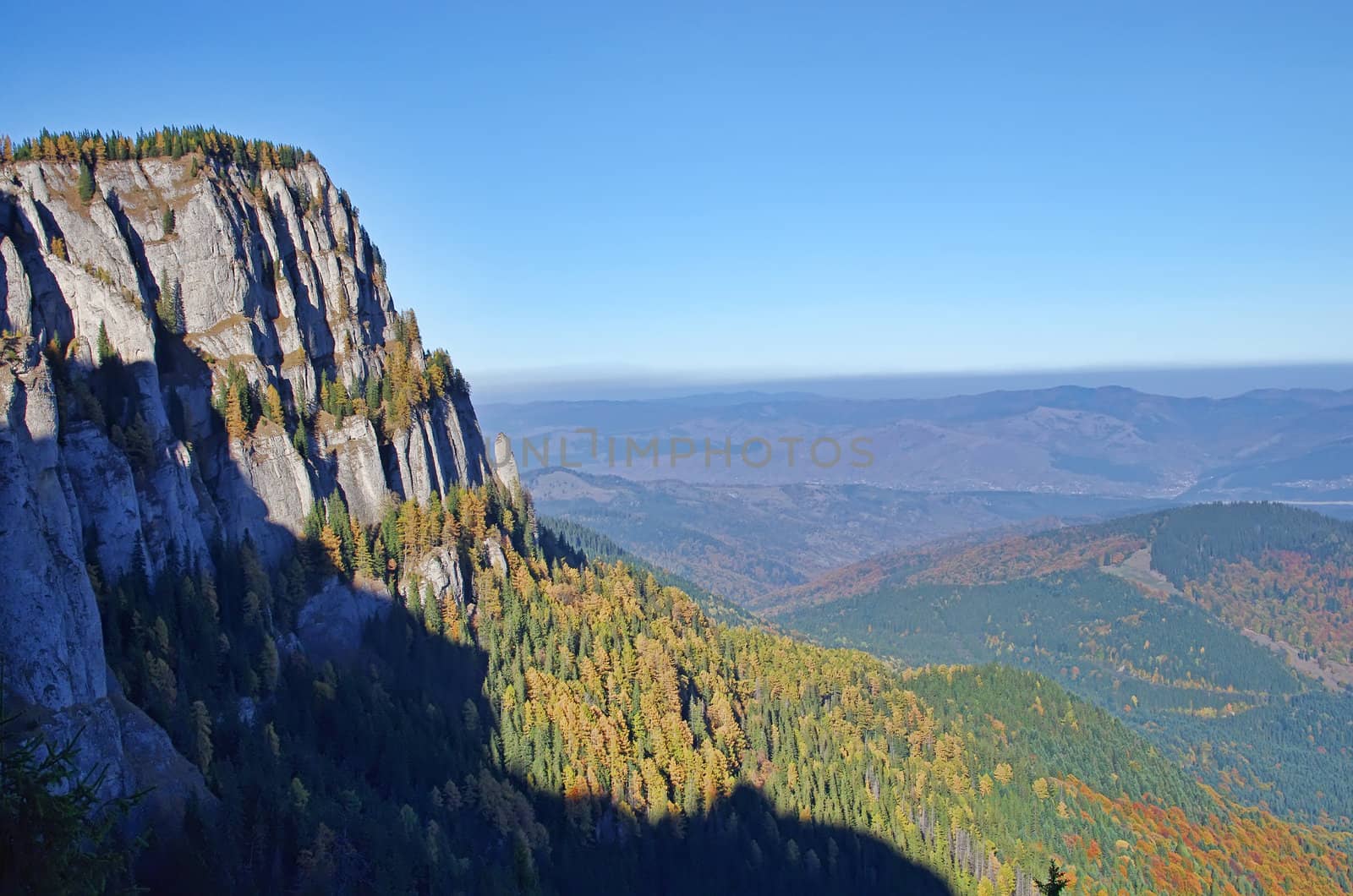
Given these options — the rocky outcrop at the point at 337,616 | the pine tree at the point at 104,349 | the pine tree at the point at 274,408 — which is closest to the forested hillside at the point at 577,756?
the rocky outcrop at the point at 337,616

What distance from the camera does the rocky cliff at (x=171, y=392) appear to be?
58406mm

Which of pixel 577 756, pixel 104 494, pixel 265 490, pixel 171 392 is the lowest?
pixel 577 756

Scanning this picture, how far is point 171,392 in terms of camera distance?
96375 mm

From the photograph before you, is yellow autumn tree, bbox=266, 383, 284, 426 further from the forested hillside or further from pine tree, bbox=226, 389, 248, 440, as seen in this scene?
the forested hillside

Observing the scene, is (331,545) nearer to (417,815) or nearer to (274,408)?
(274,408)

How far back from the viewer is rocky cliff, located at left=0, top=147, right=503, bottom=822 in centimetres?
5841

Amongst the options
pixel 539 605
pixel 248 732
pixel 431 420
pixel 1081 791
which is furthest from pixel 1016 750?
pixel 248 732

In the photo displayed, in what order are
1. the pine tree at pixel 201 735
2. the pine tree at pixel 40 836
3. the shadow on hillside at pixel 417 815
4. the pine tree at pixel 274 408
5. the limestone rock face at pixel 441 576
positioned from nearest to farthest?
1. the pine tree at pixel 40 836
2. the shadow on hillside at pixel 417 815
3. the pine tree at pixel 201 735
4. the pine tree at pixel 274 408
5. the limestone rock face at pixel 441 576

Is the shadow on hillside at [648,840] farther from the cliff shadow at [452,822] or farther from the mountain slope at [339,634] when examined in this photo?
the mountain slope at [339,634]

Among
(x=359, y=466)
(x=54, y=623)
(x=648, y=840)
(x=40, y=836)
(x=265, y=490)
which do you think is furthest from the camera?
(x=359, y=466)

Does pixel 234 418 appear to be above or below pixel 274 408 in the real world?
below

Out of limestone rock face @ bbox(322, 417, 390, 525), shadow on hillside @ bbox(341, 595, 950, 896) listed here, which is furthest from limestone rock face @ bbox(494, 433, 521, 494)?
shadow on hillside @ bbox(341, 595, 950, 896)

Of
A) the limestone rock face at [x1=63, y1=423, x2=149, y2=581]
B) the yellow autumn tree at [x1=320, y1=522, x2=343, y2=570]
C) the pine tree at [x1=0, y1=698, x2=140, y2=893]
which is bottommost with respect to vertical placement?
the yellow autumn tree at [x1=320, y1=522, x2=343, y2=570]

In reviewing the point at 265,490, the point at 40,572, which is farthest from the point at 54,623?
the point at 265,490
